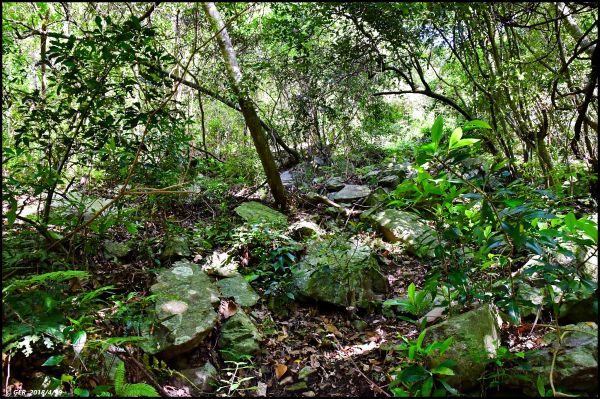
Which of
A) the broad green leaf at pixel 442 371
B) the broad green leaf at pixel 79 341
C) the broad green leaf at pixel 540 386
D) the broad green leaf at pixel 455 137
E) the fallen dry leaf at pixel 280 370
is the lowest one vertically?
the fallen dry leaf at pixel 280 370

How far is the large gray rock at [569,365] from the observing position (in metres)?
2.25

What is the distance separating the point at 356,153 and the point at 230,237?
5.71m

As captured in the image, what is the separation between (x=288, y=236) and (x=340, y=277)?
1.37 m

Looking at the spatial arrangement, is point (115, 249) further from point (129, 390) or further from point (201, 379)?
point (129, 390)

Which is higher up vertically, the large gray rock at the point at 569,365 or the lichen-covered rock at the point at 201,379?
the large gray rock at the point at 569,365

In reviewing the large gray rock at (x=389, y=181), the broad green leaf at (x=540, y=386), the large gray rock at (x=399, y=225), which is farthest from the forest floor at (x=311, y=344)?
the large gray rock at (x=389, y=181)

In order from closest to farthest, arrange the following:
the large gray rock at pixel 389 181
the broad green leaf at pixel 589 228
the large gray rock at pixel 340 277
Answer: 1. the broad green leaf at pixel 589 228
2. the large gray rock at pixel 340 277
3. the large gray rock at pixel 389 181

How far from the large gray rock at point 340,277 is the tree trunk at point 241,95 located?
214 cm

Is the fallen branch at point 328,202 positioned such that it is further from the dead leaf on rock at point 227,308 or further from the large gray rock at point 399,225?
the dead leaf on rock at point 227,308

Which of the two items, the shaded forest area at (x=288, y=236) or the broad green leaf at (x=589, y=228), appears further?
the shaded forest area at (x=288, y=236)

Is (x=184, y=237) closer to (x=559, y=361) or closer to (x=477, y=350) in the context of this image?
(x=477, y=350)

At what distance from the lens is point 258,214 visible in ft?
18.8

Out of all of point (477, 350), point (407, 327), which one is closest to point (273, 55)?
point (407, 327)

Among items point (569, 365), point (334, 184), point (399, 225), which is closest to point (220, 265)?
point (399, 225)
